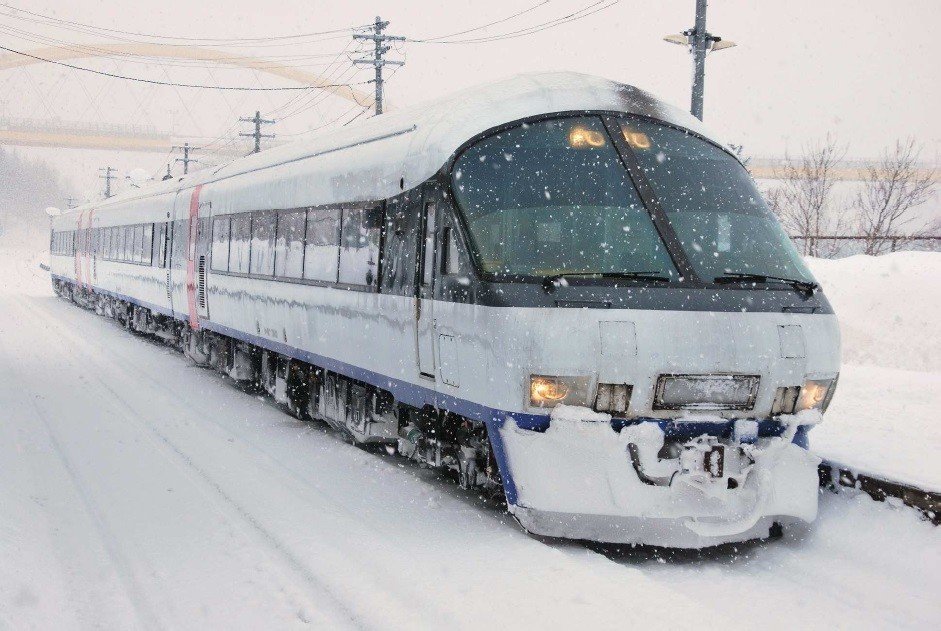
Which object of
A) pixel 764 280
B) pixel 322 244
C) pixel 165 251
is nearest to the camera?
pixel 764 280

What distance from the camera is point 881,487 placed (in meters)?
6.65

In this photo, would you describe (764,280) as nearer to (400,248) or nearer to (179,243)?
(400,248)

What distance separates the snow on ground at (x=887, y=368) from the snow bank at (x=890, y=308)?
0.05 feet

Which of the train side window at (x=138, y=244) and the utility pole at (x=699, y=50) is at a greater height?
the utility pole at (x=699, y=50)

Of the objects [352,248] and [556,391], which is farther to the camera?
[352,248]

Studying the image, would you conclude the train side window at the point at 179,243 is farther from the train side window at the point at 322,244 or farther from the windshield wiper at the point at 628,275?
the windshield wiper at the point at 628,275

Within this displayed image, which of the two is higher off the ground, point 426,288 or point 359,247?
point 359,247

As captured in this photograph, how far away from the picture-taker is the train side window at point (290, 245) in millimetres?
10516

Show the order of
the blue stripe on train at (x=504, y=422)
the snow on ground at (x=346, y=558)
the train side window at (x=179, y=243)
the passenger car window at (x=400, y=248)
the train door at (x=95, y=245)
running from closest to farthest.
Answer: the snow on ground at (x=346, y=558)
the blue stripe on train at (x=504, y=422)
the passenger car window at (x=400, y=248)
the train side window at (x=179, y=243)
the train door at (x=95, y=245)

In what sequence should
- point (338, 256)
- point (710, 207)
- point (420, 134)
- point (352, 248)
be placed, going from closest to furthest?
point (710, 207) < point (420, 134) < point (352, 248) < point (338, 256)

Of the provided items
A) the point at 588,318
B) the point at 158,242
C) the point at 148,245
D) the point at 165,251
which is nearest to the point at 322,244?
the point at 588,318

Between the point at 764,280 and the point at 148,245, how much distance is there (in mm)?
15803

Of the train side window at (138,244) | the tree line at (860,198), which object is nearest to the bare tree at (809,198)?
the tree line at (860,198)

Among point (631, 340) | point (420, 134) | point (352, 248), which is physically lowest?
point (631, 340)
